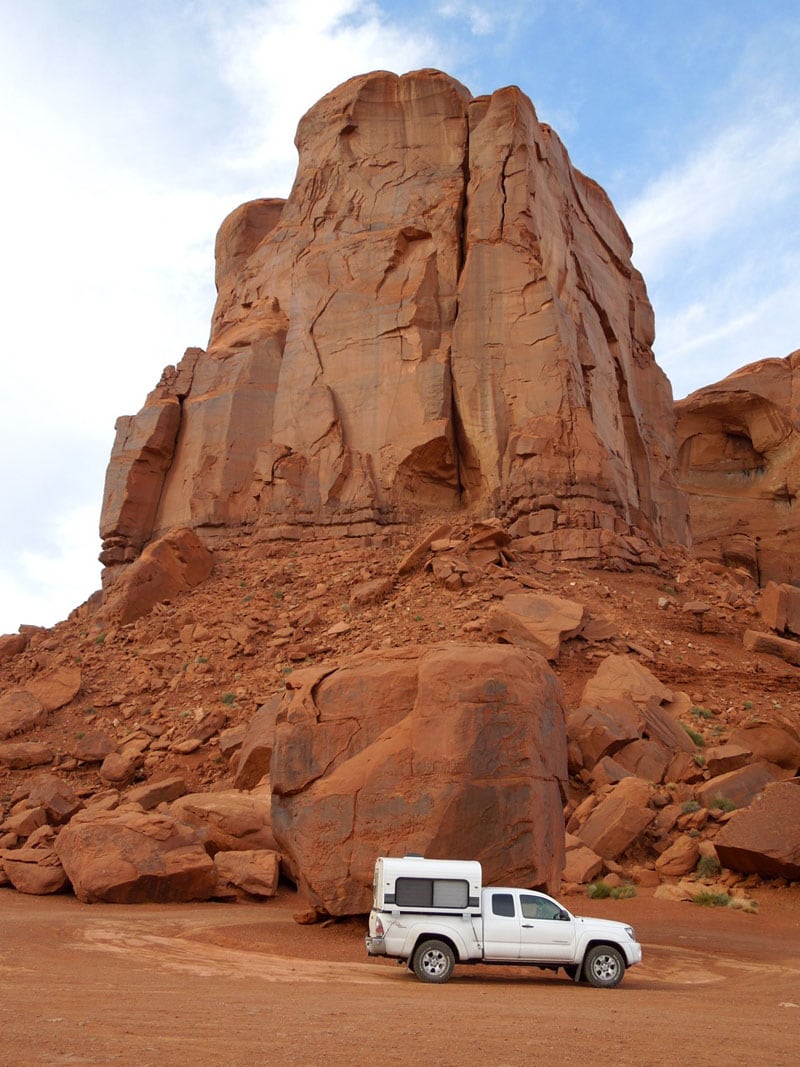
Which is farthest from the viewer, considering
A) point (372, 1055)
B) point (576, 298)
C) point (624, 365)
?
point (624, 365)

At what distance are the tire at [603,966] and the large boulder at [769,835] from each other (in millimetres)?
6215

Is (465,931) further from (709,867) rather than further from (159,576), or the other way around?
(159,576)

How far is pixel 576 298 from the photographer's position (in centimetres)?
3331

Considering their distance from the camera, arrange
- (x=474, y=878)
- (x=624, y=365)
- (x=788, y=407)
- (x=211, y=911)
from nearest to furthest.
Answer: (x=474, y=878) < (x=211, y=911) < (x=624, y=365) < (x=788, y=407)

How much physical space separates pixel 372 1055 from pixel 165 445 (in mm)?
30261

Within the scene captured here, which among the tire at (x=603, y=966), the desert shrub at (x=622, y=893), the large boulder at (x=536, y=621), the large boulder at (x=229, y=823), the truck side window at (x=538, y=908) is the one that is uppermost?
the large boulder at (x=536, y=621)

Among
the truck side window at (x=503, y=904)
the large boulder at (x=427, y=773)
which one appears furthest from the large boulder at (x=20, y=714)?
the truck side window at (x=503, y=904)

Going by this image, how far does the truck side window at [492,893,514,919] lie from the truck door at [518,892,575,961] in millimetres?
102

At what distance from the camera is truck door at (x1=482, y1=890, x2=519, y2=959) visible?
10234 mm

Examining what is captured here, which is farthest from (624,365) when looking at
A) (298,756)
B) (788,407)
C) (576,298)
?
(298,756)

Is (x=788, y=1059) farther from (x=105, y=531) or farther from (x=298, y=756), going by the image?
(x=105, y=531)

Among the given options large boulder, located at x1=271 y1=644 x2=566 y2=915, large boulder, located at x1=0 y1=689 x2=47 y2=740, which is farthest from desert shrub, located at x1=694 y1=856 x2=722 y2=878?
large boulder, located at x1=0 y1=689 x2=47 y2=740

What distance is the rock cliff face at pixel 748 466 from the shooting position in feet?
165

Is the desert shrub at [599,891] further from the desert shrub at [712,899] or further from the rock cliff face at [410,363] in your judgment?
the rock cliff face at [410,363]
